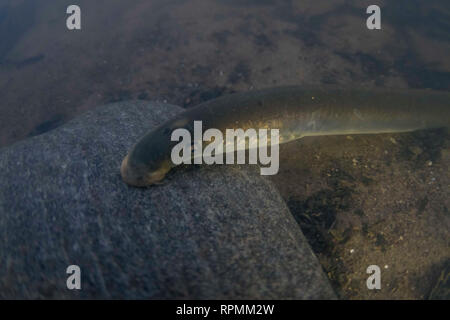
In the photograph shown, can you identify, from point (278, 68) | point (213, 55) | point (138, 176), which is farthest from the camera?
point (213, 55)

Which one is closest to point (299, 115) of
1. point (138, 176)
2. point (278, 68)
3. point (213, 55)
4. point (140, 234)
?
point (138, 176)

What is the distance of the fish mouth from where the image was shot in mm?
2322

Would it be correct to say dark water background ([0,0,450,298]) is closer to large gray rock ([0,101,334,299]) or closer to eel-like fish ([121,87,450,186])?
eel-like fish ([121,87,450,186])

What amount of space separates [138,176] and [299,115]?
1.93 meters

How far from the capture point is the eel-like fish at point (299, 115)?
95.0 inches

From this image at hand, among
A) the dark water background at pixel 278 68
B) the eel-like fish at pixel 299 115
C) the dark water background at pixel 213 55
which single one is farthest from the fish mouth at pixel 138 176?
the dark water background at pixel 213 55

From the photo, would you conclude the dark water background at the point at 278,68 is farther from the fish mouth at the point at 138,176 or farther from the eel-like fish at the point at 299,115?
the fish mouth at the point at 138,176

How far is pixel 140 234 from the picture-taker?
2.05 meters

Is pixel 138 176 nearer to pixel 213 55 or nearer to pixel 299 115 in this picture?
pixel 299 115

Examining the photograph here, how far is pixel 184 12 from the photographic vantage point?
7.85 meters

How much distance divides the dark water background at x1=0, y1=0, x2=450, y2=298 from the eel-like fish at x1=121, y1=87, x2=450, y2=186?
0.35m

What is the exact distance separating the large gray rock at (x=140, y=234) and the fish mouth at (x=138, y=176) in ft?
0.23

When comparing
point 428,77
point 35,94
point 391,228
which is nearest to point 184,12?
point 35,94

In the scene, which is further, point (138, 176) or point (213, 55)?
point (213, 55)
